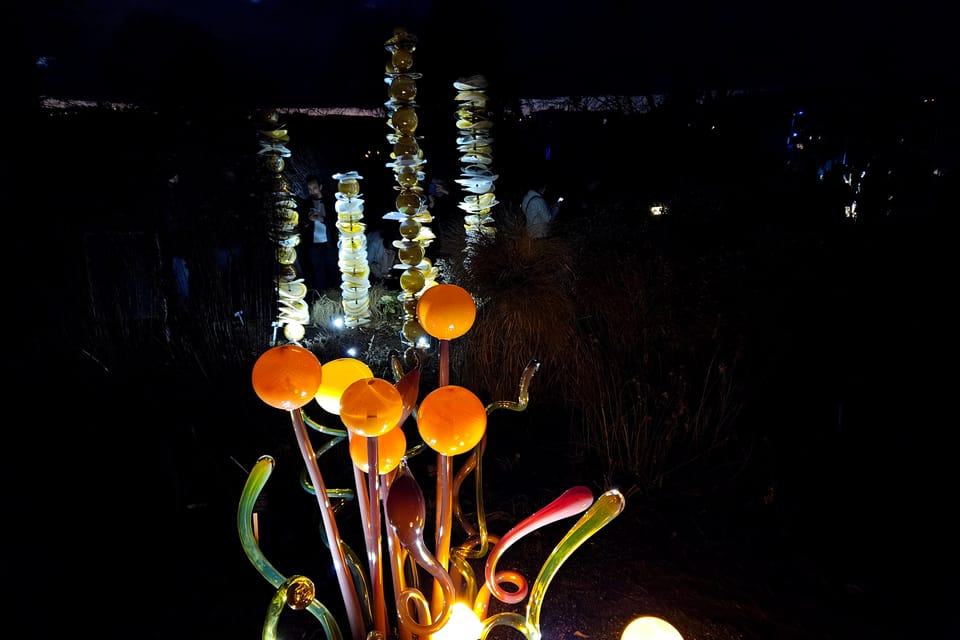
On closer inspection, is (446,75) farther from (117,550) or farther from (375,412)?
(375,412)

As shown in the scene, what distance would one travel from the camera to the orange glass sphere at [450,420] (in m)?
1.08

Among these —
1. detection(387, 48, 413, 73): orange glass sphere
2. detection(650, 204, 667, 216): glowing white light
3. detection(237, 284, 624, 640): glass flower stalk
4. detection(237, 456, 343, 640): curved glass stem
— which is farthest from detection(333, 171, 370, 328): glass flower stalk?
detection(237, 456, 343, 640): curved glass stem

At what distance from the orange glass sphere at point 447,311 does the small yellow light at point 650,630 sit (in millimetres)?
789

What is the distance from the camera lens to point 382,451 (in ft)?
3.82

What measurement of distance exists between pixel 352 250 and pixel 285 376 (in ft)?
13.2

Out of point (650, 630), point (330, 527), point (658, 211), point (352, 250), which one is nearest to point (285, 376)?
point (330, 527)

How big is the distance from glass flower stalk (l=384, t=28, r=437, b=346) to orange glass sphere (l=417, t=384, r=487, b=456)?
3224mm

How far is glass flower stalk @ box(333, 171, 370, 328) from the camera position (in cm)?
483

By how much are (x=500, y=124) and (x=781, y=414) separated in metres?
6.55

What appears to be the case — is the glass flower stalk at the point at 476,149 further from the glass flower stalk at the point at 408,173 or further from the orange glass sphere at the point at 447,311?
the orange glass sphere at the point at 447,311

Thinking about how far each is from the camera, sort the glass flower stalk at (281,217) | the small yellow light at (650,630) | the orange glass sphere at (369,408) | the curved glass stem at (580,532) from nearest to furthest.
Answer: the orange glass sphere at (369,408)
the curved glass stem at (580,532)
the small yellow light at (650,630)
the glass flower stalk at (281,217)

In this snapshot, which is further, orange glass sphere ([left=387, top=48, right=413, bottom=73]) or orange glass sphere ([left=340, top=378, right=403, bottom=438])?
orange glass sphere ([left=387, top=48, right=413, bottom=73])

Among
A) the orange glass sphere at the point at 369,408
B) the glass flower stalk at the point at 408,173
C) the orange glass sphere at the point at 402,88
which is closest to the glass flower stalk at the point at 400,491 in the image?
the orange glass sphere at the point at 369,408

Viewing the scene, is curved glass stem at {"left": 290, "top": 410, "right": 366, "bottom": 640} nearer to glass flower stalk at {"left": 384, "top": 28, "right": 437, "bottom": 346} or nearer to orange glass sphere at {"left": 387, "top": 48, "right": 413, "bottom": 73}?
glass flower stalk at {"left": 384, "top": 28, "right": 437, "bottom": 346}
